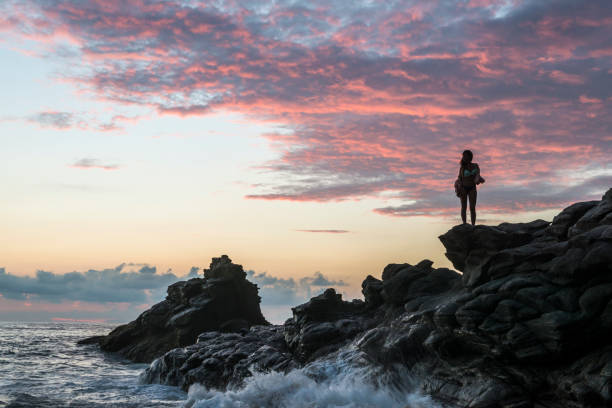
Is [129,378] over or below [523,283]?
below

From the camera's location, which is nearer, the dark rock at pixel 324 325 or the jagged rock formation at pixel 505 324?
the jagged rock formation at pixel 505 324

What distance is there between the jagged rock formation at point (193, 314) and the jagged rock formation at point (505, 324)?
2442cm

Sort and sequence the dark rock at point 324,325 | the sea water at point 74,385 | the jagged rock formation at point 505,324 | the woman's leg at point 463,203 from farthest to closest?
the dark rock at point 324,325, the sea water at point 74,385, the woman's leg at point 463,203, the jagged rock formation at point 505,324

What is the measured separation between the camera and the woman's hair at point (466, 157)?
24.1 metres

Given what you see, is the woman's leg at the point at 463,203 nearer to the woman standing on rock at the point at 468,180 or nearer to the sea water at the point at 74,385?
the woman standing on rock at the point at 468,180

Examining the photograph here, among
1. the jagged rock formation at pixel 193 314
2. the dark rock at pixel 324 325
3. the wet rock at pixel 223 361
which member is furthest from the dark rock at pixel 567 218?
the jagged rock formation at pixel 193 314

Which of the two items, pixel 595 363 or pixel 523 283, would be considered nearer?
pixel 595 363

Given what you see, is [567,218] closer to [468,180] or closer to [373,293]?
[468,180]

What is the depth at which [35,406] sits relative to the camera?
24359 millimetres

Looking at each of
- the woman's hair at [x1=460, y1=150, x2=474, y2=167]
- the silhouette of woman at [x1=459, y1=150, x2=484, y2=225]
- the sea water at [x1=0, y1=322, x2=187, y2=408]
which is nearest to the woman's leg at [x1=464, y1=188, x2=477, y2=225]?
the silhouette of woman at [x1=459, y1=150, x2=484, y2=225]

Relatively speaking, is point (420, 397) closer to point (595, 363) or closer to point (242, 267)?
point (595, 363)

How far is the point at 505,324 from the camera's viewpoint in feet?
57.0

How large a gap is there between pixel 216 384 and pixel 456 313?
652 inches

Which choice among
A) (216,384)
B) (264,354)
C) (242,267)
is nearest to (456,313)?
(264,354)
